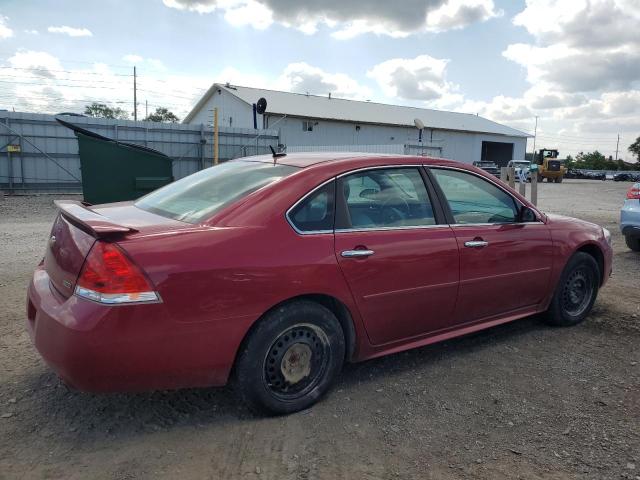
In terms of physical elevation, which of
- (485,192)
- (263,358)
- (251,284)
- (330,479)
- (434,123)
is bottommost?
(330,479)

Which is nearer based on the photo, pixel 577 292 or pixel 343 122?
pixel 577 292

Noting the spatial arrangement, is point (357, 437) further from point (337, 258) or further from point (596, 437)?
point (596, 437)

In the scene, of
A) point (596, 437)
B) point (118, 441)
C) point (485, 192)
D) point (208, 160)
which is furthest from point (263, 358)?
point (208, 160)

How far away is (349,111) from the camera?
41.4 metres

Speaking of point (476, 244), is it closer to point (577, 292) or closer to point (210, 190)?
point (577, 292)

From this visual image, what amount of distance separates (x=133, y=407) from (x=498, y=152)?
57203mm

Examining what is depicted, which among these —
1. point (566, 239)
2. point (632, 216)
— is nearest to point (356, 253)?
point (566, 239)

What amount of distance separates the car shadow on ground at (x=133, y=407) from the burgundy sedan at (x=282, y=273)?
263mm

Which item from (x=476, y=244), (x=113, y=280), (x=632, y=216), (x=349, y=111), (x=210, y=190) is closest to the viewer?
(x=113, y=280)

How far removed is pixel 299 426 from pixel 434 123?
45404mm

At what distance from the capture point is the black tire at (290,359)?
9.17 ft

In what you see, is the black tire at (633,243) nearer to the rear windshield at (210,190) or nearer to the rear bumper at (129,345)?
the rear windshield at (210,190)

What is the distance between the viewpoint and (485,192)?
402 centimetres

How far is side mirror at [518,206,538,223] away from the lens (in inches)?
160
